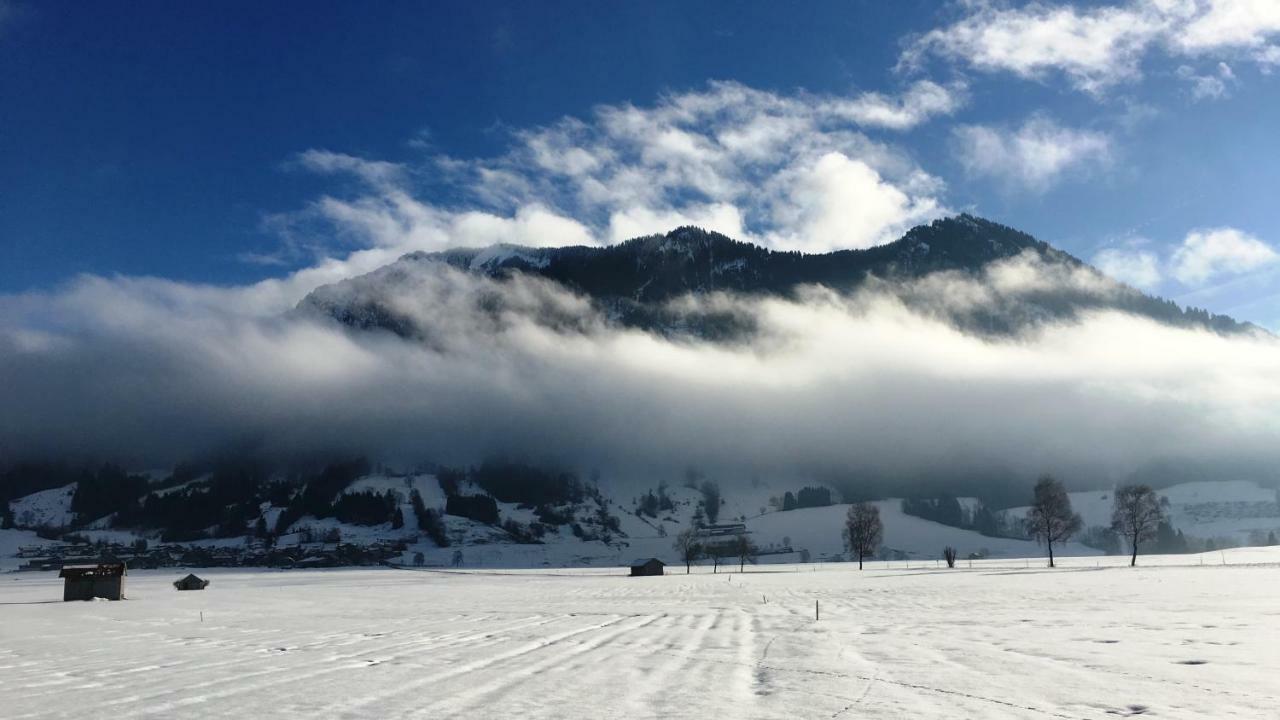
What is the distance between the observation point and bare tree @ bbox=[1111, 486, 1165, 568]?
393 feet

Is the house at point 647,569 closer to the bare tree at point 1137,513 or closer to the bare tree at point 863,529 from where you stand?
the bare tree at point 863,529

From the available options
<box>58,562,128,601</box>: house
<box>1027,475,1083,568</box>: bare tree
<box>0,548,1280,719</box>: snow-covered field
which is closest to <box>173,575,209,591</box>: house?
<box>58,562,128,601</box>: house

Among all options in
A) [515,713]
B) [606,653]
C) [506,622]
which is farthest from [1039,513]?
[515,713]

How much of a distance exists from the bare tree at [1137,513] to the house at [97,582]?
138 m

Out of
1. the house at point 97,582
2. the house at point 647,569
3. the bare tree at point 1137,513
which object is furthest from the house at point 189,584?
the bare tree at point 1137,513

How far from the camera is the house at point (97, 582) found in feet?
260

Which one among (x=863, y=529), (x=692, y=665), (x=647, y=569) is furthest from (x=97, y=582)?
(x=863, y=529)

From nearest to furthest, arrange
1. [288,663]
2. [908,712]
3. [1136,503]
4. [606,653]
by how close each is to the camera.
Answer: [908,712], [288,663], [606,653], [1136,503]

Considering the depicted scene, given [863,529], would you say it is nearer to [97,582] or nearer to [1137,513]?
[1137,513]

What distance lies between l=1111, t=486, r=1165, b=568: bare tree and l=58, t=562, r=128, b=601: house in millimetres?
137562

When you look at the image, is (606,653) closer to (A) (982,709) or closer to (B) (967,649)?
(B) (967,649)

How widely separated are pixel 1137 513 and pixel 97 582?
143380 mm

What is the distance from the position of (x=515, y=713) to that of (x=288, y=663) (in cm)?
1190

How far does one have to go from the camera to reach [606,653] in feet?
79.6
